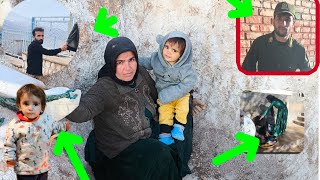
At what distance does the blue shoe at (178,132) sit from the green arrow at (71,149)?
0.57 meters

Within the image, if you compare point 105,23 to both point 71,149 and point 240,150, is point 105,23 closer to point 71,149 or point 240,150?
point 71,149

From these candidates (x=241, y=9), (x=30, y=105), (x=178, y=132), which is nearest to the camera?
(x=30, y=105)

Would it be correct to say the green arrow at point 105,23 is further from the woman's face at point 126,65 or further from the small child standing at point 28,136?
the small child standing at point 28,136

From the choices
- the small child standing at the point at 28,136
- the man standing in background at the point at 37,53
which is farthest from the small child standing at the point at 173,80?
the small child standing at the point at 28,136

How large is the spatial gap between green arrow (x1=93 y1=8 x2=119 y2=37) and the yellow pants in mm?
564

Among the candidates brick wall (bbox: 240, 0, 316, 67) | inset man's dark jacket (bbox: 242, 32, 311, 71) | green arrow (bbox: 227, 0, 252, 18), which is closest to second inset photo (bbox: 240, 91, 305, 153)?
inset man's dark jacket (bbox: 242, 32, 311, 71)

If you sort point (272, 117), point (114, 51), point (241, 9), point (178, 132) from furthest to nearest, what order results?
point (272, 117), point (241, 9), point (178, 132), point (114, 51)

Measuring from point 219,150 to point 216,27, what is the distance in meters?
0.87

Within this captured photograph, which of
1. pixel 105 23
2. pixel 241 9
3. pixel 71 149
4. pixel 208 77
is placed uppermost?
pixel 241 9

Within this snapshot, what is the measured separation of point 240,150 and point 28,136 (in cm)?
168

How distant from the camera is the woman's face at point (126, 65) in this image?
2959 mm

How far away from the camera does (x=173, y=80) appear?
321 centimetres

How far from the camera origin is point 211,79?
358cm

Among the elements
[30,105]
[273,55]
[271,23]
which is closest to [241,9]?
[271,23]
